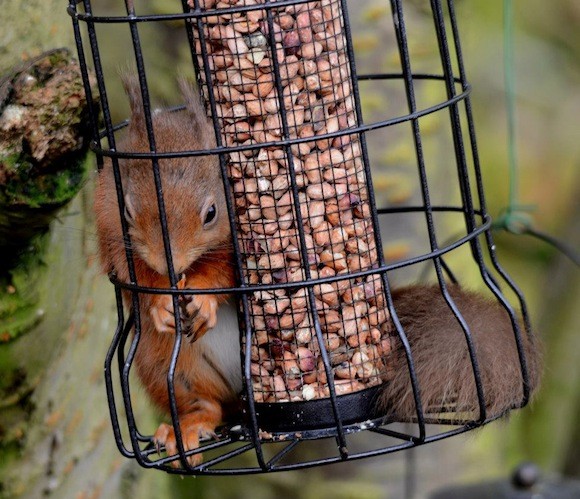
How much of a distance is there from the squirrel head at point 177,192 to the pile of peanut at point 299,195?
0.23 feet

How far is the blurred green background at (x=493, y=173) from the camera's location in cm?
263

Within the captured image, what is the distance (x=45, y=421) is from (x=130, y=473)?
1.37ft

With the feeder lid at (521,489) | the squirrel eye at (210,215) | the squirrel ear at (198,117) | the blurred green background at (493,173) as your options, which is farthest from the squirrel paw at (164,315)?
the blurred green background at (493,173)

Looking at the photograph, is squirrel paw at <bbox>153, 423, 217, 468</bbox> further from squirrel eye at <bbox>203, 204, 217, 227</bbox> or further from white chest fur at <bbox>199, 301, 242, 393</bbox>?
squirrel eye at <bbox>203, 204, 217, 227</bbox>

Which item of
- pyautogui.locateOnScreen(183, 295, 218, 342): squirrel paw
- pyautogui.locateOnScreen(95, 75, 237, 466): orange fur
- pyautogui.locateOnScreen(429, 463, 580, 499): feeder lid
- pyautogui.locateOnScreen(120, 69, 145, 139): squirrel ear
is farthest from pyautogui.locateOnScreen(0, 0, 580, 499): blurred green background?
pyautogui.locateOnScreen(183, 295, 218, 342): squirrel paw

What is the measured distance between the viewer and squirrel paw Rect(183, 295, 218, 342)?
1.57 m

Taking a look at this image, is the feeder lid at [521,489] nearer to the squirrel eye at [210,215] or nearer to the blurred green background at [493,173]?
the blurred green background at [493,173]

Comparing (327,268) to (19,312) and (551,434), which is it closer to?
(19,312)

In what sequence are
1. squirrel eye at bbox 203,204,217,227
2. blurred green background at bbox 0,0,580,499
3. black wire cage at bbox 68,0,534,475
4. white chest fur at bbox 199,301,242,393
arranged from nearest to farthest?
black wire cage at bbox 68,0,534,475 < squirrel eye at bbox 203,204,217,227 < white chest fur at bbox 199,301,242,393 < blurred green background at bbox 0,0,580,499

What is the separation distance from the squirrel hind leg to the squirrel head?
0.28 metres

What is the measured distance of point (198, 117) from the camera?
1665mm

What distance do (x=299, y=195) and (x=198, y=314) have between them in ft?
0.78

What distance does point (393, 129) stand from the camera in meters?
2.64

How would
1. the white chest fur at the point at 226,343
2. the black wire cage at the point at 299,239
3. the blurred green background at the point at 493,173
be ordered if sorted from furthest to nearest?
the blurred green background at the point at 493,173, the white chest fur at the point at 226,343, the black wire cage at the point at 299,239
